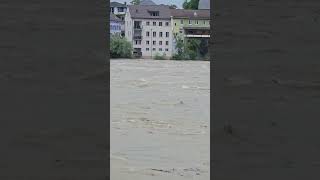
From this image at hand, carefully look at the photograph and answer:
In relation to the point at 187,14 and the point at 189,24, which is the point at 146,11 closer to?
the point at 187,14

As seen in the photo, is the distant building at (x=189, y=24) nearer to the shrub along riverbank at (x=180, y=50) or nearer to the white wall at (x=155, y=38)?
the white wall at (x=155, y=38)

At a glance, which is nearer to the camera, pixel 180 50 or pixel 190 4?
pixel 180 50

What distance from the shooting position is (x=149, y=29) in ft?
262

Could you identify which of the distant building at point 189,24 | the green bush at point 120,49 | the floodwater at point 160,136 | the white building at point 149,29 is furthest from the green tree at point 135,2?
the floodwater at point 160,136

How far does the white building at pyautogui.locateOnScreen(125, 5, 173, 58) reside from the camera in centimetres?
7281

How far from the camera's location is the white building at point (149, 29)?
72812 millimetres

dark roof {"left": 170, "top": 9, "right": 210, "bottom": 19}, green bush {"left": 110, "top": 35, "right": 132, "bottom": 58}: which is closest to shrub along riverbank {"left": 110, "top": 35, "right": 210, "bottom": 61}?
green bush {"left": 110, "top": 35, "right": 132, "bottom": 58}

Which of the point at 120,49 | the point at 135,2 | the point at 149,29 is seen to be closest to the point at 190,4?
the point at 135,2

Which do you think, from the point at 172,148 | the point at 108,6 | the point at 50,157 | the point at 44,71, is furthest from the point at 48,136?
the point at 172,148
